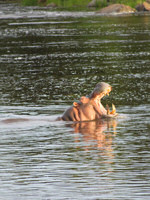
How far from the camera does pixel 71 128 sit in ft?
41.7

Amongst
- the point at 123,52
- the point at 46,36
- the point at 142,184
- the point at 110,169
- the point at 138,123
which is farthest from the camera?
the point at 46,36

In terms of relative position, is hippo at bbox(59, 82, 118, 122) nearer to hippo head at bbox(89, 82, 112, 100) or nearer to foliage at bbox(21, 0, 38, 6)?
hippo head at bbox(89, 82, 112, 100)

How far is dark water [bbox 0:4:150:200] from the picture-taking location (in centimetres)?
836

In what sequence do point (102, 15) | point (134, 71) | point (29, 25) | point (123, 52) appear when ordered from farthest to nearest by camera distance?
point (102, 15) < point (29, 25) < point (123, 52) < point (134, 71)

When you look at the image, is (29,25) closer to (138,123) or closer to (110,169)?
(138,123)

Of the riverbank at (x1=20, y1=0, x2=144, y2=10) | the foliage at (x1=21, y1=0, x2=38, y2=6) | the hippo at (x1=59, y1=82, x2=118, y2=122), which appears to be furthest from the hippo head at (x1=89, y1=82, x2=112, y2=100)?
the foliage at (x1=21, y1=0, x2=38, y2=6)

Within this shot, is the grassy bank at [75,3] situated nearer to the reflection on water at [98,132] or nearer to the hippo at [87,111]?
the hippo at [87,111]

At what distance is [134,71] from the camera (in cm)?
2162

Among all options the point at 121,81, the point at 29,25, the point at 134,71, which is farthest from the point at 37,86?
Result: the point at 29,25

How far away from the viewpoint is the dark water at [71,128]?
27.4 ft

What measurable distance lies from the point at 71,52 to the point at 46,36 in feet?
32.2

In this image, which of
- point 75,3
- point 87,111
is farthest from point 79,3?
point 87,111

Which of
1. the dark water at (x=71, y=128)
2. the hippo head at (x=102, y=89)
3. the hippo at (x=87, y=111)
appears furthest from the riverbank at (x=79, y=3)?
the hippo head at (x=102, y=89)

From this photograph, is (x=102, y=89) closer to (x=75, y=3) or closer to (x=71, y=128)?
(x=71, y=128)
